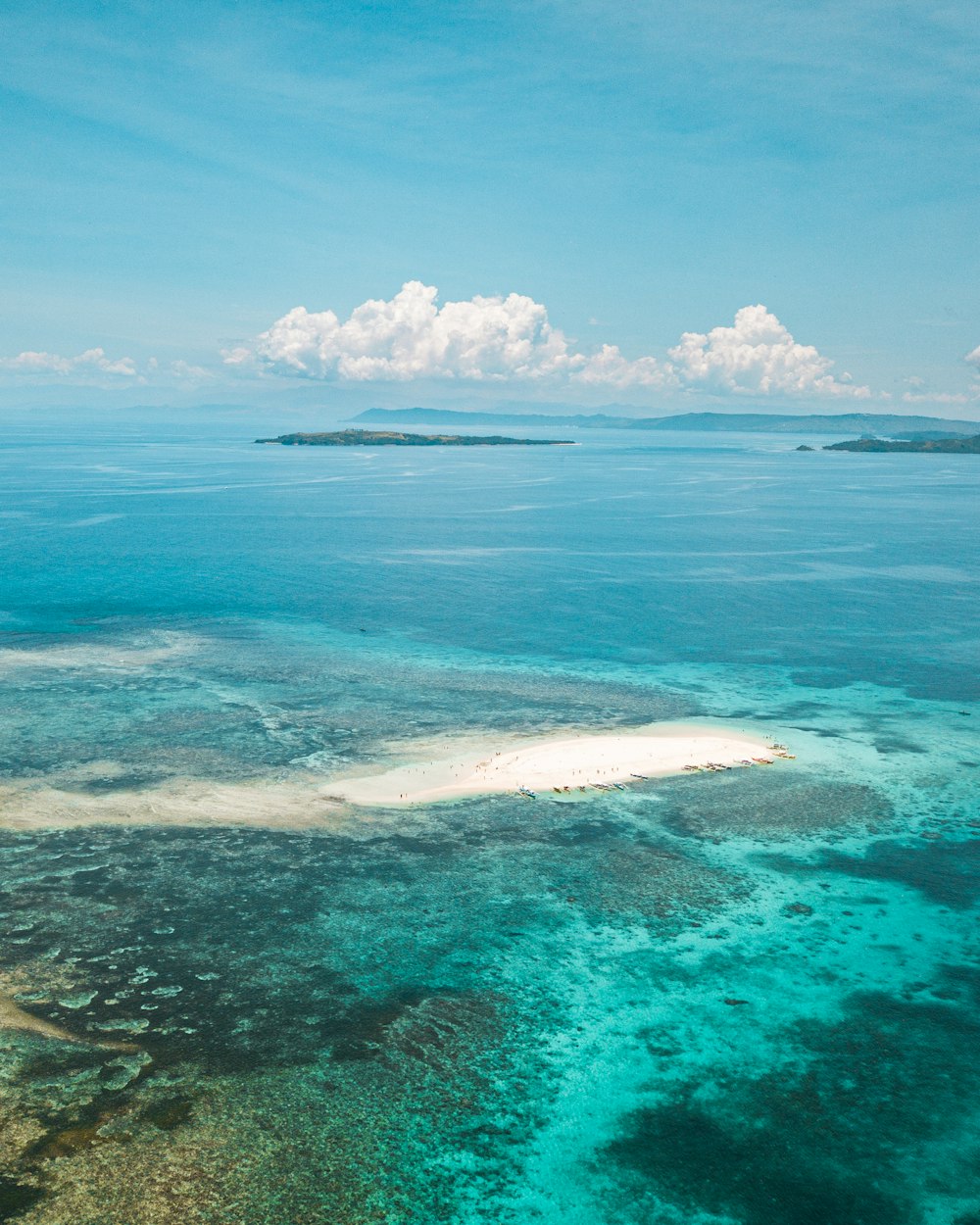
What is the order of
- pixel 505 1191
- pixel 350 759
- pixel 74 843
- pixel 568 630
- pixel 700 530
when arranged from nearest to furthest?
pixel 505 1191 < pixel 74 843 < pixel 350 759 < pixel 568 630 < pixel 700 530

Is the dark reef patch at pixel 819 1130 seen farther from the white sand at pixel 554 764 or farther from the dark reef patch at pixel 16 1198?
the white sand at pixel 554 764

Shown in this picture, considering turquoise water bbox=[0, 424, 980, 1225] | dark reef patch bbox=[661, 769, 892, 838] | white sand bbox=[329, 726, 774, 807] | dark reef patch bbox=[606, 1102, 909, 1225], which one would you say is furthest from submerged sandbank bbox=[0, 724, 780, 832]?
dark reef patch bbox=[606, 1102, 909, 1225]

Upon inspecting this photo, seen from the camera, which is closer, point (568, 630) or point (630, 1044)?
point (630, 1044)

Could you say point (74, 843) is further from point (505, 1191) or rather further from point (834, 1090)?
point (834, 1090)

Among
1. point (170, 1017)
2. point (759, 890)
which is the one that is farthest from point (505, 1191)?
point (759, 890)

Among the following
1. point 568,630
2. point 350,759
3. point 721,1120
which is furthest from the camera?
point 568,630
